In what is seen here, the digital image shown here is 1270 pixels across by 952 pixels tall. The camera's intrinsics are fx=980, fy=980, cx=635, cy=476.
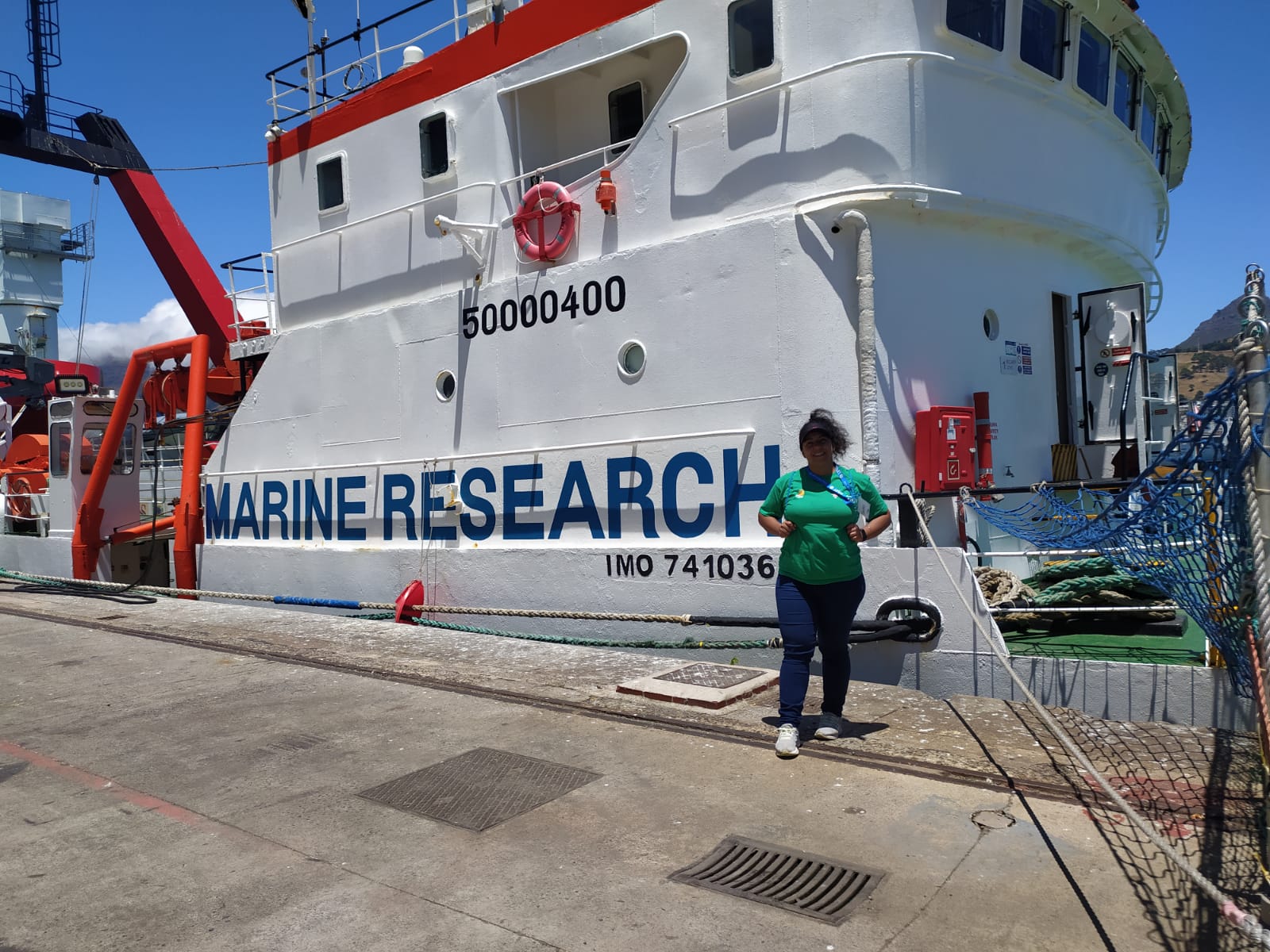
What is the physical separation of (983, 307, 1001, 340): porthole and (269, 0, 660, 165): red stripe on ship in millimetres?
3479

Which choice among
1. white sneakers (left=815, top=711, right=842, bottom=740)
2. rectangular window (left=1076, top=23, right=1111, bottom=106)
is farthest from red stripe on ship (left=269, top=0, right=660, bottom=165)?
white sneakers (left=815, top=711, right=842, bottom=740)

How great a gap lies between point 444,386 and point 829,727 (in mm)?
5349

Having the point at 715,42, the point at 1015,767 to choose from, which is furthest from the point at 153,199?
the point at 1015,767

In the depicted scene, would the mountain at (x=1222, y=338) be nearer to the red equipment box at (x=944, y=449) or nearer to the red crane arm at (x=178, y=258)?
the red equipment box at (x=944, y=449)

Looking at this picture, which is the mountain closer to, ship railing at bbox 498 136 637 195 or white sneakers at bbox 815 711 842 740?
white sneakers at bbox 815 711 842 740

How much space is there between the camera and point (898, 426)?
260 inches

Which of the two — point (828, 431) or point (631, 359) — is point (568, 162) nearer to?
point (631, 359)

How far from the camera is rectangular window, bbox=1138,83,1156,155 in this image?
29.9 feet

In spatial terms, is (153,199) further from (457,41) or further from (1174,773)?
(1174,773)

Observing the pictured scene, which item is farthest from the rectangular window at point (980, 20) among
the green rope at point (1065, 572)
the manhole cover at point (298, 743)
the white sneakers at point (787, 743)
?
the manhole cover at point (298, 743)

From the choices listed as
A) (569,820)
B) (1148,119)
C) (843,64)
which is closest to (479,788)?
(569,820)

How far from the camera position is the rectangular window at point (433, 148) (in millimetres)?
9109

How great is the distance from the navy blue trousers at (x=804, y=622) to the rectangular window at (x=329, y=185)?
7.39m

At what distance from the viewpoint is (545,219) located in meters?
8.08
